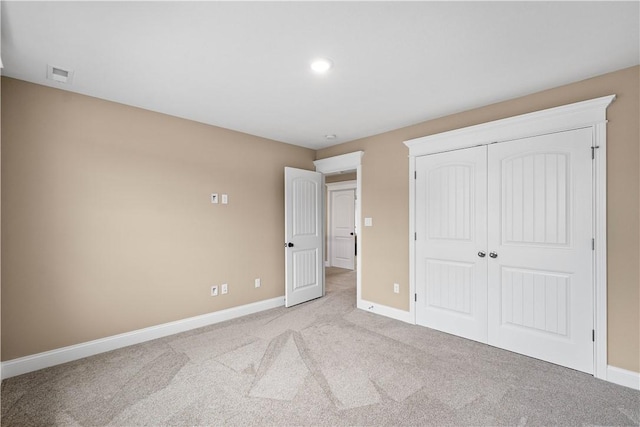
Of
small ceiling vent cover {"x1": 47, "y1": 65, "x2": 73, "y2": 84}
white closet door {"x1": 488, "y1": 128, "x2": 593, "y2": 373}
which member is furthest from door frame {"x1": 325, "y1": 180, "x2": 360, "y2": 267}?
small ceiling vent cover {"x1": 47, "y1": 65, "x2": 73, "y2": 84}

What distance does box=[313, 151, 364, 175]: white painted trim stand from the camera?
418cm

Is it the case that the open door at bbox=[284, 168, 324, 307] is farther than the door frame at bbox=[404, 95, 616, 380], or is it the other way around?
the open door at bbox=[284, 168, 324, 307]

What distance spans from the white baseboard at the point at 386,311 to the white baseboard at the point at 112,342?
1487mm

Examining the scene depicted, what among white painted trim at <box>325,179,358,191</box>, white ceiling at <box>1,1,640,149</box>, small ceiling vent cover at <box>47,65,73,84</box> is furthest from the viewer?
white painted trim at <box>325,179,358,191</box>

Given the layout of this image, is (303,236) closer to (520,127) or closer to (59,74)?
(520,127)

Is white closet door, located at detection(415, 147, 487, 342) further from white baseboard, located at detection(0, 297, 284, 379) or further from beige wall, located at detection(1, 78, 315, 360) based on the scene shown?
white baseboard, located at detection(0, 297, 284, 379)

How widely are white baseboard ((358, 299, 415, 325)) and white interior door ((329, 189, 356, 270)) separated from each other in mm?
3049

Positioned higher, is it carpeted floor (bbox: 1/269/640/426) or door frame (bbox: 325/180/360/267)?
door frame (bbox: 325/180/360/267)

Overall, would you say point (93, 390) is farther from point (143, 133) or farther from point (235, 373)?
point (143, 133)

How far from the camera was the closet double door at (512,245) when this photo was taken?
244 cm

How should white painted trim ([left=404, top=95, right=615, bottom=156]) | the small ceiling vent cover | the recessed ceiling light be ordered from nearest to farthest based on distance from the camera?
the recessed ceiling light → the small ceiling vent cover → white painted trim ([left=404, top=95, right=615, bottom=156])

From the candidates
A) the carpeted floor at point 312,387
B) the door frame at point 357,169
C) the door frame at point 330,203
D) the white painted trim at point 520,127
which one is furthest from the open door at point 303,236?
the door frame at point 330,203

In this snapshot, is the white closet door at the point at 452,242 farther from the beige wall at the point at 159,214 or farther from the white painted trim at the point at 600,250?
the white painted trim at the point at 600,250

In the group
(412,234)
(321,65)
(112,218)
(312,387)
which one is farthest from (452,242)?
(112,218)
